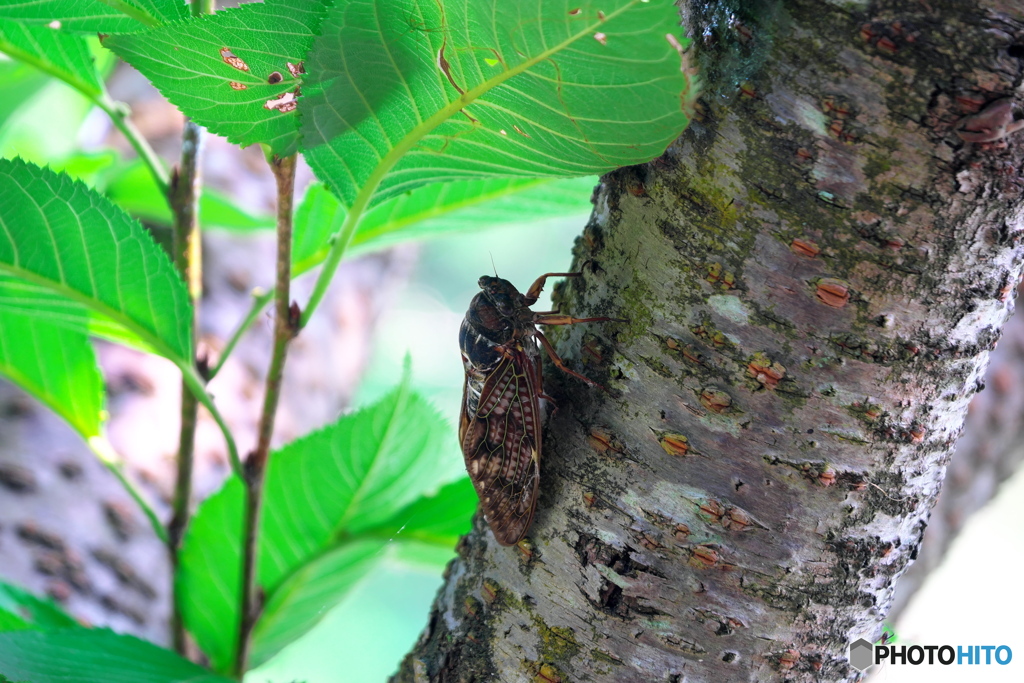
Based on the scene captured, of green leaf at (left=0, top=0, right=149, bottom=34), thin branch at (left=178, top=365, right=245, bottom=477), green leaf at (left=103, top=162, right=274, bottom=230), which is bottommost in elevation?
thin branch at (left=178, top=365, right=245, bottom=477)

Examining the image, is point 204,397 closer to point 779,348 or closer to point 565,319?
point 565,319

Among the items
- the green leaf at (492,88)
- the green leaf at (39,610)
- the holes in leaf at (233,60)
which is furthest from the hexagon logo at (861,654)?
the green leaf at (39,610)

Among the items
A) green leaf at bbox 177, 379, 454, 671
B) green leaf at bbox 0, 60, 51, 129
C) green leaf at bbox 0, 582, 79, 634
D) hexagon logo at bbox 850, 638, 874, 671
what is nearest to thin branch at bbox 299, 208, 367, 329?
green leaf at bbox 177, 379, 454, 671

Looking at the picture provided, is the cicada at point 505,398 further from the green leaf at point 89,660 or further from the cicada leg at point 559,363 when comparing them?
the green leaf at point 89,660

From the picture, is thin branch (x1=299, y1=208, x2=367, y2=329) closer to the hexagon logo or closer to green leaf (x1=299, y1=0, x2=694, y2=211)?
green leaf (x1=299, y1=0, x2=694, y2=211)

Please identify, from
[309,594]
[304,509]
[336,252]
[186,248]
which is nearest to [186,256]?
[186,248]

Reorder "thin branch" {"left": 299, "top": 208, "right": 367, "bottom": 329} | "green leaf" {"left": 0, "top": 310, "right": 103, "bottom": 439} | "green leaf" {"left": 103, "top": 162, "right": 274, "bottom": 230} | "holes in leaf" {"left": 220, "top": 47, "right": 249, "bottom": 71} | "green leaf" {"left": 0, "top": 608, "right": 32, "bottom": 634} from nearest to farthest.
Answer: "holes in leaf" {"left": 220, "top": 47, "right": 249, "bottom": 71} < "thin branch" {"left": 299, "top": 208, "right": 367, "bottom": 329} < "green leaf" {"left": 0, "top": 608, "right": 32, "bottom": 634} < "green leaf" {"left": 0, "top": 310, "right": 103, "bottom": 439} < "green leaf" {"left": 103, "top": 162, "right": 274, "bottom": 230}
